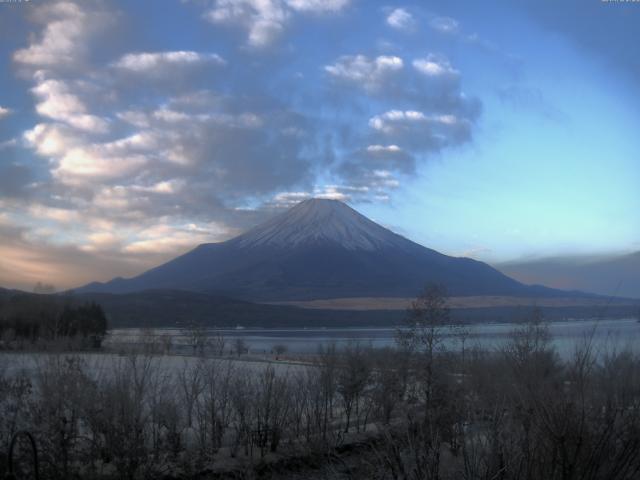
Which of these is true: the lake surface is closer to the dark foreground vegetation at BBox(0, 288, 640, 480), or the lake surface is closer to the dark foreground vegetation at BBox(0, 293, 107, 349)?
the dark foreground vegetation at BBox(0, 288, 640, 480)

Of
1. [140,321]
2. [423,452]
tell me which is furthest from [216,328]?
[423,452]

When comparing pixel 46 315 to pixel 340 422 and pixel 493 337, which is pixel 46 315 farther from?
pixel 340 422

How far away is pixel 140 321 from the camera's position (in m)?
99.4

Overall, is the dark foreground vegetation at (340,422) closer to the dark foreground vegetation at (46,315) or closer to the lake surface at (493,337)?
the lake surface at (493,337)

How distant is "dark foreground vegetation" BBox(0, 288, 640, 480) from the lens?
19.7ft

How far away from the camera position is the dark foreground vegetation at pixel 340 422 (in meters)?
6.00

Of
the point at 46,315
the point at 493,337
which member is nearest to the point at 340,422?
the point at 493,337

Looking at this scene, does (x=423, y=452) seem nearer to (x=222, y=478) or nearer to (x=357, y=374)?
(x=222, y=478)

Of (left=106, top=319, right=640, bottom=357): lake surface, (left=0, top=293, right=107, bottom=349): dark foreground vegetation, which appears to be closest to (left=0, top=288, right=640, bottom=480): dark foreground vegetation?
(left=106, top=319, right=640, bottom=357): lake surface

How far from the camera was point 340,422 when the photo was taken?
22.0 metres

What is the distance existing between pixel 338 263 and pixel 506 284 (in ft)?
162

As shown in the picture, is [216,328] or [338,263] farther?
[338,263]

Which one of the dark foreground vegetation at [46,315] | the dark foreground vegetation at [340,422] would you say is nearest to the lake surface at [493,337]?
the dark foreground vegetation at [340,422]

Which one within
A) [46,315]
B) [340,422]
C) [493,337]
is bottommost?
[340,422]
